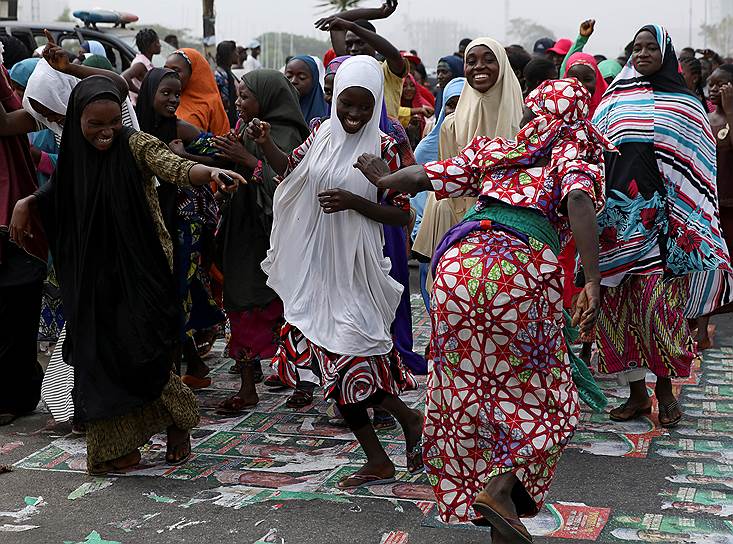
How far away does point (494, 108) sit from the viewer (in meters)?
6.05

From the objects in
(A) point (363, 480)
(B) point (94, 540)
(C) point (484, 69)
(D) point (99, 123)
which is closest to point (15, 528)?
(B) point (94, 540)

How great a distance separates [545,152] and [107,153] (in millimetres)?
2112

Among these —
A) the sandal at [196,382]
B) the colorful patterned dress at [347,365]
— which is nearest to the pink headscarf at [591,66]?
the colorful patterned dress at [347,365]

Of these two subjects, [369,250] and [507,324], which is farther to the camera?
[369,250]

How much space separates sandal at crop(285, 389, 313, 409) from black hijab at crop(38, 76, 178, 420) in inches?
51.6

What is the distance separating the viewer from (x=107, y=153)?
5.06m

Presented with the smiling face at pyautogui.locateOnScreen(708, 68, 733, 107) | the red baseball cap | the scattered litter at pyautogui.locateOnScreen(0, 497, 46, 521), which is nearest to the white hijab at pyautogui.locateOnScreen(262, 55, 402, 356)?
the scattered litter at pyautogui.locateOnScreen(0, 497, 46, 521)

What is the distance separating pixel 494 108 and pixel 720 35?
22768 millimetres

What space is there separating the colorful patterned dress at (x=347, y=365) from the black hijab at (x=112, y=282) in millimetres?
578

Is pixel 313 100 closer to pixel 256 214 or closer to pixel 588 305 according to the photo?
pixel 256 214

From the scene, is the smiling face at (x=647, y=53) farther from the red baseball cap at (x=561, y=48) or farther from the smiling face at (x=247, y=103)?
the red baseball cap at (x=561, y=48)

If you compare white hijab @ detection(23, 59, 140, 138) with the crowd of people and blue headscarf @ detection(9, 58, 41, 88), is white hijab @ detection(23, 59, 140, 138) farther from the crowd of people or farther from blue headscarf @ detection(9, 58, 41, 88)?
blue headscarf @ detection(9, 58, 41, 88)

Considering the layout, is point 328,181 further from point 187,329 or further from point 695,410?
point 695,410

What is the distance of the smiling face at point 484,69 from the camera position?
600 centimetres
